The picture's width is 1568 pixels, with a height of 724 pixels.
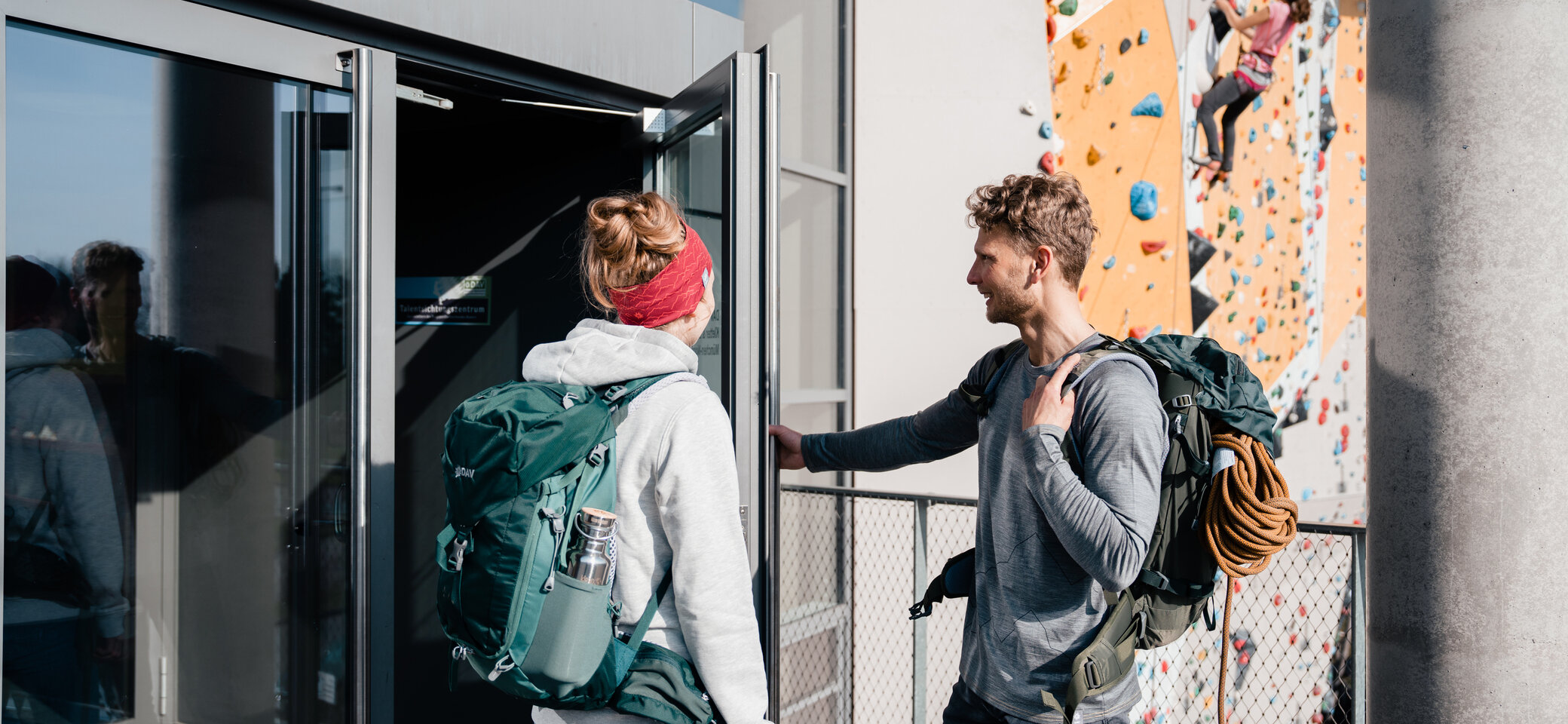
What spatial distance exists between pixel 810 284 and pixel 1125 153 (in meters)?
2.22

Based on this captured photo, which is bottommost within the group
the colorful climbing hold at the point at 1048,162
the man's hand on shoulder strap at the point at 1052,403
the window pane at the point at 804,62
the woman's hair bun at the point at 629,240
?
the man's hand on shoulder strap at the point at 1052,403

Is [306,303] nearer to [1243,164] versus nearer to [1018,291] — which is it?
[1018,291]

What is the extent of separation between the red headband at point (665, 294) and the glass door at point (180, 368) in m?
0.89

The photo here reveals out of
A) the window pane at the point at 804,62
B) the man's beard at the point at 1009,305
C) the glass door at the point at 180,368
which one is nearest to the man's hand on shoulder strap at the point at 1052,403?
the man's beard at the point at 1009,305

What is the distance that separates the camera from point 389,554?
2.44m

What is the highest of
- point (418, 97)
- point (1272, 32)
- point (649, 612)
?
point (1272, 32)

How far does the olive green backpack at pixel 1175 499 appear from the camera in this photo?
193 cm

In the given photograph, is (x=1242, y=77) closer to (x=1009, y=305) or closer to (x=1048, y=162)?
(x=1048, y=162)

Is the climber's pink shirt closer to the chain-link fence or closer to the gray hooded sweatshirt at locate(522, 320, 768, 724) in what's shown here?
the chain-link fence

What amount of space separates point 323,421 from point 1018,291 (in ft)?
5.39

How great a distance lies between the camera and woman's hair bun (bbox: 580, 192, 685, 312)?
1.78m

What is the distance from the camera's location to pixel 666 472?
1604mm

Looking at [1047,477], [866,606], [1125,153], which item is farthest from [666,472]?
[1125,153]

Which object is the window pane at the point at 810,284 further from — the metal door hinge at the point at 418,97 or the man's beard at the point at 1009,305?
the man's beard at the point at 1009,305
